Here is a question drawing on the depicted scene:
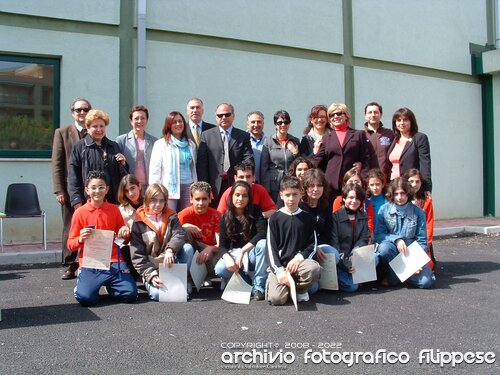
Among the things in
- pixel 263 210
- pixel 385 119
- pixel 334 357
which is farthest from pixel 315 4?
pixel 334 357

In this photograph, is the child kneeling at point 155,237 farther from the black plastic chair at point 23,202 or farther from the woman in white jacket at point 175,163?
the black plastic chair at point 23,202

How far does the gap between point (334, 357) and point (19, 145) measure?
6832mm

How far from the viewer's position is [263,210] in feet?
18.2

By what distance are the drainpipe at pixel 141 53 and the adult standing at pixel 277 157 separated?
3544 millimetres

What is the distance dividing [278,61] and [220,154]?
500 centimetres

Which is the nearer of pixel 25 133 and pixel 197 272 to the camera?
pixel 197 272

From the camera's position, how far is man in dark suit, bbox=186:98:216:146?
608 centimetres

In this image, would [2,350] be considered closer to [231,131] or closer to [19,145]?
[231,131]

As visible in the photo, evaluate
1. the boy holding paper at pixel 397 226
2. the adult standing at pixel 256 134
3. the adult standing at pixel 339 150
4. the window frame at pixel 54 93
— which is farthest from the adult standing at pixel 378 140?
the window frame at pixel 54 93

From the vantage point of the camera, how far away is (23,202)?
7.86m

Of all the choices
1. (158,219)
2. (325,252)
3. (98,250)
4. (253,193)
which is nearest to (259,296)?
(325,252)

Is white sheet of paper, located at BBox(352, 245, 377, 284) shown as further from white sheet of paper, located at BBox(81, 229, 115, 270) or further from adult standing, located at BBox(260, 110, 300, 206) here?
white sheet of paper, located at BBox(81, 229, 115, 270)

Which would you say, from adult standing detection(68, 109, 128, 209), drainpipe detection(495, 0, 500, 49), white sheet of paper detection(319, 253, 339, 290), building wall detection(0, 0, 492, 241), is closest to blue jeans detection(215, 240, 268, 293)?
white sheet of paper detection(319, 253, 339, 290)

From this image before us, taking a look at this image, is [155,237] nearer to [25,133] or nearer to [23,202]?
[23,202]
